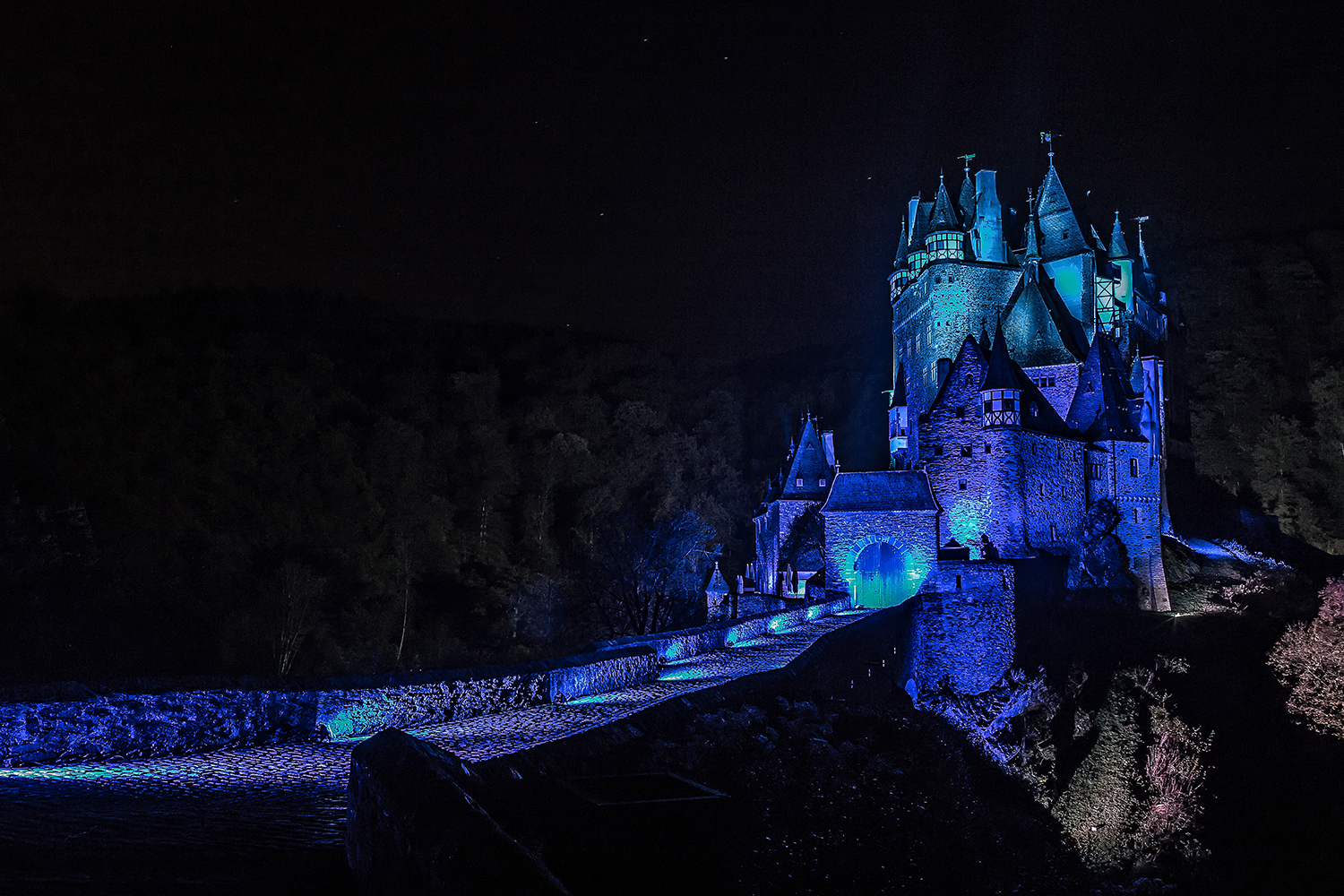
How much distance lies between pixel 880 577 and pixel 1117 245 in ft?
66.5

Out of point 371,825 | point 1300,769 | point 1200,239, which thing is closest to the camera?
point 371,825

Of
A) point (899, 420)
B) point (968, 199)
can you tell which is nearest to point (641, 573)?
point (899, 420)

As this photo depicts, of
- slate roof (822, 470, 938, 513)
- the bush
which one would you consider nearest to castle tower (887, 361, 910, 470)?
slate roof (822, 470, 938, 513)

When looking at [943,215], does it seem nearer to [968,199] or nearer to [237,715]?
[968,199]

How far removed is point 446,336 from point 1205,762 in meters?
43.0

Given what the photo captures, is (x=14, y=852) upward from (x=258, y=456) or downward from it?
downward

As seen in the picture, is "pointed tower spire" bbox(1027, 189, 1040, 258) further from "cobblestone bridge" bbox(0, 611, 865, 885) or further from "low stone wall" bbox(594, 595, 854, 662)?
"cobblestone bridge" bbox(0, 611, 865, 885)

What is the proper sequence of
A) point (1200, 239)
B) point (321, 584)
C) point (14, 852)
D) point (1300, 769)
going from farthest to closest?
point (1200, 239)
point (321, 584)
point (1300, 769)
point (14, 852)

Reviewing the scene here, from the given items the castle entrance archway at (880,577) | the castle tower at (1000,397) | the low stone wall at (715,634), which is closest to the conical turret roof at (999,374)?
the castle tower at (1000,397)

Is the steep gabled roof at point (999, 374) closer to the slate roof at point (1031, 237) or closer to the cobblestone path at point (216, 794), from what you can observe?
the slate roof at point (1031, 237)

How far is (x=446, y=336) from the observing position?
56406 mm

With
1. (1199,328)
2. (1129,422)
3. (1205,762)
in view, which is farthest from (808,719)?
(1199,328)

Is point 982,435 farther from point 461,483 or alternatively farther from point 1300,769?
point 461,483

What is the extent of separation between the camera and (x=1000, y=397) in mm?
30703
